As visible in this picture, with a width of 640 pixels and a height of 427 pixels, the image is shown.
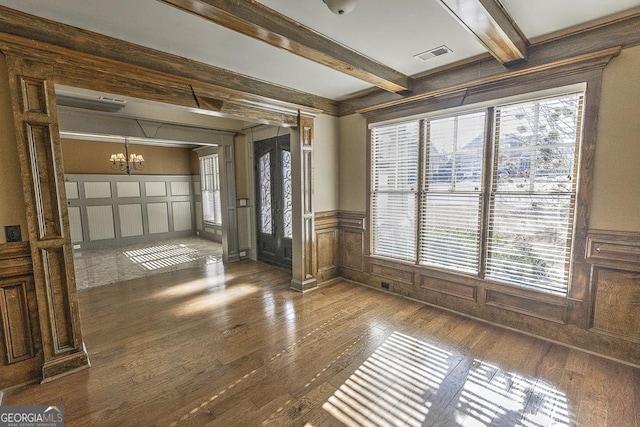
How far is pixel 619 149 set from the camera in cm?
235

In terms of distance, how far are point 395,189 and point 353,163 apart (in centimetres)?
78

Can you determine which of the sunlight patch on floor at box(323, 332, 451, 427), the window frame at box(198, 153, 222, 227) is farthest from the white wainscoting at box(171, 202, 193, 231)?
the sunlight patch on floor at box(323, 332, 451, 427)

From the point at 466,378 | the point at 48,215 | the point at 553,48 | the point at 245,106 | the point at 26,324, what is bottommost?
the point at 466,378

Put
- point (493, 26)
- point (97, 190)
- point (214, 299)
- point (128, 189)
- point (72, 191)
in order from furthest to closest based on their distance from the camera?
point (128, 189) → point (97, 190) → point (72, 191) → point (214, 299) → point (493, 26)

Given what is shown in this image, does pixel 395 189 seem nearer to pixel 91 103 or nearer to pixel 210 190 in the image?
pixel 91 103

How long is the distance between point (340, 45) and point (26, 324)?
11.1 feet

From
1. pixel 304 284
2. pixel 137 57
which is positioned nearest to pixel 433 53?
pixel 137 57

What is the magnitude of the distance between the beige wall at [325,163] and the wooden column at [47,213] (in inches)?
110

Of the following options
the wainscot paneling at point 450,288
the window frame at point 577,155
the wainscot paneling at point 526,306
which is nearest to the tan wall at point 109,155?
the window frame at point 577,155

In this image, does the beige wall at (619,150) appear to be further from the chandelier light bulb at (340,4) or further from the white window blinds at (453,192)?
the chandelier light bulb at (340,4)

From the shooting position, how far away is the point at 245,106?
3422mm

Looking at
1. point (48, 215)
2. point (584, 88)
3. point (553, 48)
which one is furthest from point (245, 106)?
point (584, 88)

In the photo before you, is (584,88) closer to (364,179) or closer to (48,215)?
(364,179)

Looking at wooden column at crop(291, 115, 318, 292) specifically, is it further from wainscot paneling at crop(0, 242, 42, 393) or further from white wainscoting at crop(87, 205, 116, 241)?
white wainscoting at crop(87, 205, 116, 241)
